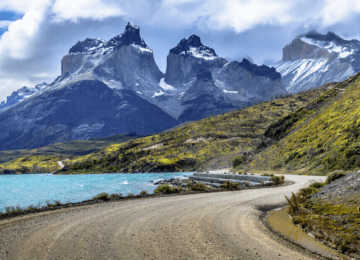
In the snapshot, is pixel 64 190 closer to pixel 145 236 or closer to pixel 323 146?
pixel 323 146

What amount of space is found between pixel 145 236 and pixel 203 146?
134 metres

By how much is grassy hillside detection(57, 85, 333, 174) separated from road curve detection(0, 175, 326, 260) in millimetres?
97381

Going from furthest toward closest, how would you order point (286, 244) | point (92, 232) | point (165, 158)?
→ point (165, 158), point (92, 232), point (286, 244)

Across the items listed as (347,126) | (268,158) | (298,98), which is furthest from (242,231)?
(298,98)

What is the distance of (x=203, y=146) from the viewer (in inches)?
5743

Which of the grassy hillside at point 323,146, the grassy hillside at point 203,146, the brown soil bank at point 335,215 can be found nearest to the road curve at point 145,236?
the brown soil bank at point 335,215

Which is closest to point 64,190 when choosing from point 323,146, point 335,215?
point 323,146

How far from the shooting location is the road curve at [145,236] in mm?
10141

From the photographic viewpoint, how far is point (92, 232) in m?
12.9

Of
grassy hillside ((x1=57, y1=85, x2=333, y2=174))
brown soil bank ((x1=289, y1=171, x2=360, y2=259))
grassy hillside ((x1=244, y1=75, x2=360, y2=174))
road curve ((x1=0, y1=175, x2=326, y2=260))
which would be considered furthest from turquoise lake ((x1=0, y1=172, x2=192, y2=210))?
grassy hillside ((x1=57, y1=85, x2=333, y2=174))

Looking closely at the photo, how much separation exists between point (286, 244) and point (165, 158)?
5128 inches

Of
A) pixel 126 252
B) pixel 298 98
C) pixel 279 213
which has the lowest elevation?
pixel 279 213

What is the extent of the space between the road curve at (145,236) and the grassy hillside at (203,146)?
3834 inches

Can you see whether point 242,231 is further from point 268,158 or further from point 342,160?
point 268,158
